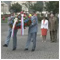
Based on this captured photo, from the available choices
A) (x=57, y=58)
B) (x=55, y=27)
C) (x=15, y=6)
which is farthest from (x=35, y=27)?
(x=15, y=6)

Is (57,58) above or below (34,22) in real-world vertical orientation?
below

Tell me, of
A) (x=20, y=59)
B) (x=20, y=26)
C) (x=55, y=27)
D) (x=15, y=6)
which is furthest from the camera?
(x=15, y=6)

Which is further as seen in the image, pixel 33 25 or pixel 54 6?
pixel 54 6

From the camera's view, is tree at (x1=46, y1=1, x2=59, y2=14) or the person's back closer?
the person's back

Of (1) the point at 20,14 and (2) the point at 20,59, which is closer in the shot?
A: (2) the point at 20,59

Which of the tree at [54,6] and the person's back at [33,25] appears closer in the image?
the person's back at [33,25]

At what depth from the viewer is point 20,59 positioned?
8.23m

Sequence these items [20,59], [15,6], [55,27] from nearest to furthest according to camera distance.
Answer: [20,59], [55,27], [15,6]

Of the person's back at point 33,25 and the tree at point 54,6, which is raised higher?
the tree at point 54,6

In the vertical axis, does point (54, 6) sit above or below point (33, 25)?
above

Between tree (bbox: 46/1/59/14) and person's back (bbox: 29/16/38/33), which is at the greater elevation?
tree (bbox: 46/1/59/14)

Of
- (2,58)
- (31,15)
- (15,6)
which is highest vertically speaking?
(15,6)

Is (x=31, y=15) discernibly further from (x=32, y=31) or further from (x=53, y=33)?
(x=53, y=33)

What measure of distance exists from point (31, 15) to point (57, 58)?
270cm
